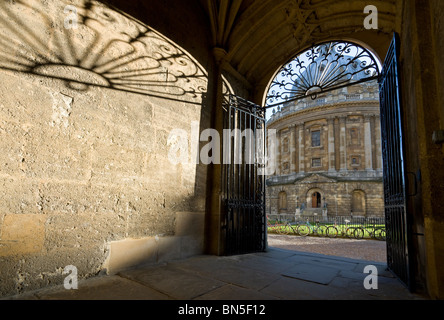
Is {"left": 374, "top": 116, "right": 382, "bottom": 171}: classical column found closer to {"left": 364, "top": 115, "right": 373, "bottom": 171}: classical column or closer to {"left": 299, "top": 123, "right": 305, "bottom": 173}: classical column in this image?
{"left": 364, "top": 115, "right": 373, "bottom": 171}: classical column

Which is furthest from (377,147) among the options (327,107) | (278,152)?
(278,152)

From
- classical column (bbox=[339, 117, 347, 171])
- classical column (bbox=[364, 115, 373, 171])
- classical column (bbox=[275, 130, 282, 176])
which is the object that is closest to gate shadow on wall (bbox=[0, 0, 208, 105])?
classical column (bbox=[339, 117, 347, 171])

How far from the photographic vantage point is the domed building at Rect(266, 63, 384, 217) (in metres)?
27.8

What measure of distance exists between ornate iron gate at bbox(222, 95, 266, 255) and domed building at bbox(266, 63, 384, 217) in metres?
23.0

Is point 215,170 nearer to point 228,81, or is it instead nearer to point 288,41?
point 228,81

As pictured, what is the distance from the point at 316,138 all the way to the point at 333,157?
3.64m

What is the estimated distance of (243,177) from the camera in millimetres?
5211

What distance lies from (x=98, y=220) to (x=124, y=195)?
45 cm

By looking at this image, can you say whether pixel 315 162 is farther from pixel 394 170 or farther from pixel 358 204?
pixel 394 170

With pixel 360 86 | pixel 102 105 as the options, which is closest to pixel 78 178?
pixel 102 105

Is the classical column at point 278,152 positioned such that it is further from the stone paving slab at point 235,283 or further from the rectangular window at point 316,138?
the stone paving slab at point 235,283

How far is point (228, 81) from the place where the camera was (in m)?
5.29

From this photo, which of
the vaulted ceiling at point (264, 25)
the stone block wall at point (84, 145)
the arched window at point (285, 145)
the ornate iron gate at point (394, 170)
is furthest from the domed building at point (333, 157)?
the stone block wall at point (84, 145)

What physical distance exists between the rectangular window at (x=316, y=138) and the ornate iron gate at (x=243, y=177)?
29.5 m
